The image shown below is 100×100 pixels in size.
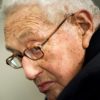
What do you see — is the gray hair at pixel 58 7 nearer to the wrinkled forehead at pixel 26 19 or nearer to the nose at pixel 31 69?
the wrinkled forehead at pixel 26 19

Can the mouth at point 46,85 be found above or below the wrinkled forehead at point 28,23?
below

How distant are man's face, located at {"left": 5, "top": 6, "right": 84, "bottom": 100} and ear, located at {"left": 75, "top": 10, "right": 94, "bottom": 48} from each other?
0.07ft

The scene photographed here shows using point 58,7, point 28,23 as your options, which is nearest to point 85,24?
point 58,7

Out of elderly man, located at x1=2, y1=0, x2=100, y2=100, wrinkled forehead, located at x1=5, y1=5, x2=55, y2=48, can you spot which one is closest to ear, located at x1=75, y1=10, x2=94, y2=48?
elderly man, located at x1=2, y1=0, x2=100, y2=100

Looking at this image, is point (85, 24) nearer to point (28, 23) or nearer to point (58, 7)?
point (58, 7)

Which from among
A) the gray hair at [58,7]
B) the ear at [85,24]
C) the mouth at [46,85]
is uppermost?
the gray hair at [58,7]

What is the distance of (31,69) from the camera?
1149mm

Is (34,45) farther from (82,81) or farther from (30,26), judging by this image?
(82,81)

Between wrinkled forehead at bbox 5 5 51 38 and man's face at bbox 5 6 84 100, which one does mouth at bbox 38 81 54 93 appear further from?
wrinkled forehead at bbox 5 5 51 38

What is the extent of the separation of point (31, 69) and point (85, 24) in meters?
0.29

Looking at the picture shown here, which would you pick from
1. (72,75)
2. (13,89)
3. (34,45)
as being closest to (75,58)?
(72,75)

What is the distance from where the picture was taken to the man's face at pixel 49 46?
44.6 inches

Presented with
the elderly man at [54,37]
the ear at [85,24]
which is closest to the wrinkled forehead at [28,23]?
the elderly man at [54,37]

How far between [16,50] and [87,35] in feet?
1.00
